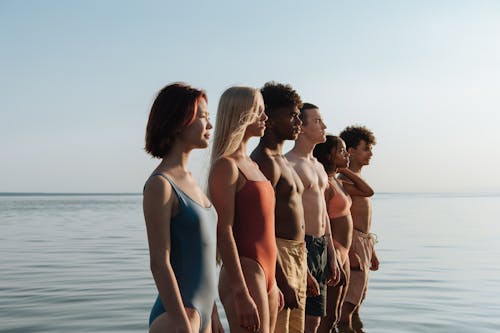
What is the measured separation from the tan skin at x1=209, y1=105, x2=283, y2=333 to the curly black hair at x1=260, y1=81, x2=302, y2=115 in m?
0.73

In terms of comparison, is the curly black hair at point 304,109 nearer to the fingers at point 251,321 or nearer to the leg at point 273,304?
the leg at point 273,304

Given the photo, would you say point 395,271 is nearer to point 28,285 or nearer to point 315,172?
point 28,285

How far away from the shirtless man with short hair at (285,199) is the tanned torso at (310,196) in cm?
78

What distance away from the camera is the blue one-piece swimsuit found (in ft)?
11.5

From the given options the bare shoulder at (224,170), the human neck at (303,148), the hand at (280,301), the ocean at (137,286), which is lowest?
the ocean at (137,286)

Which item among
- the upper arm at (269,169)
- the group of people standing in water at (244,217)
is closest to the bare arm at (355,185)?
the group of people standing in water at (244,217)

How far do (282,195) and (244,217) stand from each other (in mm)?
793

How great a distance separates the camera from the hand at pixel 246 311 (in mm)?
4270

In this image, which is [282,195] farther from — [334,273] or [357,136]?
[357,136]

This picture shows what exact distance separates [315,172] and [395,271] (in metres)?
10.5

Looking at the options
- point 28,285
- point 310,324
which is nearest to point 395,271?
point 28,285

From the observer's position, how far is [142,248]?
856 inches

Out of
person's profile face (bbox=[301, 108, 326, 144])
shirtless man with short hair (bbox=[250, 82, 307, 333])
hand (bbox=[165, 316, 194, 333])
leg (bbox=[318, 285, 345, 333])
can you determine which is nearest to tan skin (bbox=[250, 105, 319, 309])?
shirtless man with short hair (bbox=[250, 82, 307, 333])

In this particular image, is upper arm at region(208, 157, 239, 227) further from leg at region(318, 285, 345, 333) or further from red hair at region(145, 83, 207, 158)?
leg at region(318, 285, 345, 333)
